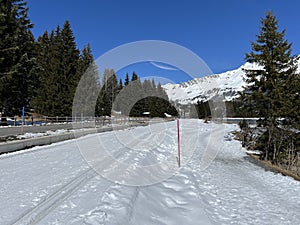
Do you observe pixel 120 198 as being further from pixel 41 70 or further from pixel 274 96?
pixel 41 70

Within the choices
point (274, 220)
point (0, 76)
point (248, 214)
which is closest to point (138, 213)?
point (248, 214)

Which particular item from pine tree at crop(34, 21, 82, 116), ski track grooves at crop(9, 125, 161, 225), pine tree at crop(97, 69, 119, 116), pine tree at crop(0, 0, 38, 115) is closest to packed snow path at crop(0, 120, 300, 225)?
ski track grooves at crop(9, 125, 161, 225)

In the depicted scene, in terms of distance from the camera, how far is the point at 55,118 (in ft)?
110

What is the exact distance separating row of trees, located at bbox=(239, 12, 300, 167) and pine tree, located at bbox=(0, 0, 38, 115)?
20.5 metres

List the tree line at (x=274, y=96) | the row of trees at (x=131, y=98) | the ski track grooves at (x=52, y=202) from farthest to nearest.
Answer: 1. the row of trees at (x=131, y=98)
2. the tree line at (x=274, y=96)
3. the ski track grooves at (x=52, y=202)

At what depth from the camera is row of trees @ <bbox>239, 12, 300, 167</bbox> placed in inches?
595

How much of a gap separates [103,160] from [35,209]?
4.56m

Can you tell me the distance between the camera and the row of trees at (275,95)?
1512 centimetres

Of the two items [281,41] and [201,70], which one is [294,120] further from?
[201,70]

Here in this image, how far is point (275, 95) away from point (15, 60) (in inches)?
919

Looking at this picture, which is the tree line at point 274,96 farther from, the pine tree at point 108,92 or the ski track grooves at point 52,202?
the pine tree at point 108,92

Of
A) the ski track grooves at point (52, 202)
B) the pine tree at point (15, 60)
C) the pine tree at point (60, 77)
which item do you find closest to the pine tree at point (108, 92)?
the pine tree at point (60, 77)

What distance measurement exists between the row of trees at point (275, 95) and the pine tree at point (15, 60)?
67.4ft

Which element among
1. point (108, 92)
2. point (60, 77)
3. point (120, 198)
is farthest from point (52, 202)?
point (108, 92)
